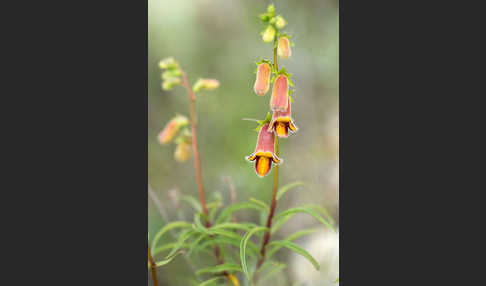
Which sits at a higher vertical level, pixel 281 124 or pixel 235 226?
pixel 281 124

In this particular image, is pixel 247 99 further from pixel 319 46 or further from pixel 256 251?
pixel 256 251

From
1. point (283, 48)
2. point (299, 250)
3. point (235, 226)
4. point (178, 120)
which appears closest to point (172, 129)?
point (178, 120)

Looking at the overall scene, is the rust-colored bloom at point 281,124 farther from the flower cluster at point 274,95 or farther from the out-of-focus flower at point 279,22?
the out-of-focus flower at point 279,22

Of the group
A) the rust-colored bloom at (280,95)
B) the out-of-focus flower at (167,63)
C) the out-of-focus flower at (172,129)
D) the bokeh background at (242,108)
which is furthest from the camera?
the bokeh background at (242,108)

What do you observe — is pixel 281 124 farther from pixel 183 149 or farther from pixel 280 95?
pixel 183 149

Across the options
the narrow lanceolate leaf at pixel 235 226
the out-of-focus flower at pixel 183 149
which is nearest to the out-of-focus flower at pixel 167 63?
the out-of-focus flower at pixel 183 149

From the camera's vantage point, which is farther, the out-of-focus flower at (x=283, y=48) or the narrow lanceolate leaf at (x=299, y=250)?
the narrow lanceolate leaf at (x=299, y=250)

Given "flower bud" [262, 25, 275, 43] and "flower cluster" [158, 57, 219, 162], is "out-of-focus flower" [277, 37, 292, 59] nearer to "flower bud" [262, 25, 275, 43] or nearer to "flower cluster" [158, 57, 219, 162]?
"flower bud" [262, 25, 275, 43]
